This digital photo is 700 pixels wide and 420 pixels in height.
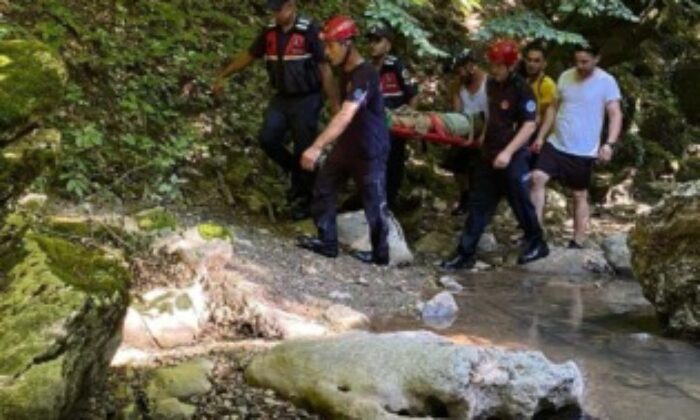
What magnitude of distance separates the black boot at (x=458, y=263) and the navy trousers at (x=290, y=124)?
1651 millimetres

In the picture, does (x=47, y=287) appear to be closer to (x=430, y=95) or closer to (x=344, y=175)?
(x=344, y=175)

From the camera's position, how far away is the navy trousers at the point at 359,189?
7496 millimetres

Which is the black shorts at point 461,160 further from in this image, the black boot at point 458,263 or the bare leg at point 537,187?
the black boot at point 458,263

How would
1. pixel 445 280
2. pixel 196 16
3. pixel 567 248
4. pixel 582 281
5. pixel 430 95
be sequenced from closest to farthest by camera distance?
pixel 445 280 → pixel 582 281 → pixel 567 248 → pixel 196 16 → pixel 430 95

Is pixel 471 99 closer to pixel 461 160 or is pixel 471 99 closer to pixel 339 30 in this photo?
pixel 461 160

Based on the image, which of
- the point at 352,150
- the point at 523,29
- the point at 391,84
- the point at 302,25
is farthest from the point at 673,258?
the point at 302,25

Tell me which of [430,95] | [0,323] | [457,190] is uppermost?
[0,323]

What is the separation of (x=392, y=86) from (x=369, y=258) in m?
1.89

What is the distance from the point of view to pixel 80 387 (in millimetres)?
3689

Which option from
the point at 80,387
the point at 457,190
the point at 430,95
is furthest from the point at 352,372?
the point at 430,95

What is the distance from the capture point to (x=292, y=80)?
792cm

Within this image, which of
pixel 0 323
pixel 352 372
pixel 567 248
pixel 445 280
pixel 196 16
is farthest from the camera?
pixel 196 16

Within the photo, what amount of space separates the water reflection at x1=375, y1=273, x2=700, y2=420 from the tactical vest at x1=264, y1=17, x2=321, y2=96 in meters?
2.19

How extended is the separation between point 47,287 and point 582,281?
5.57 metres
